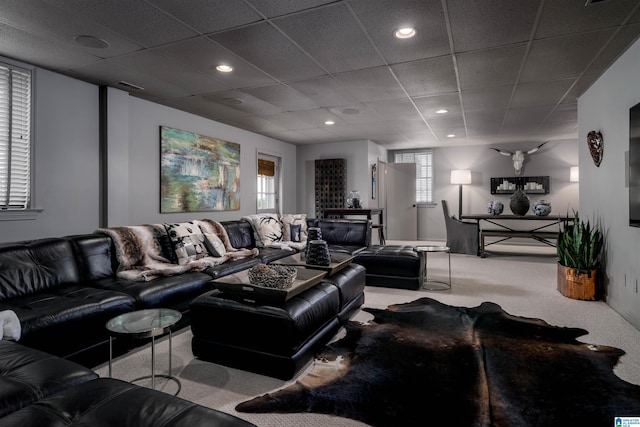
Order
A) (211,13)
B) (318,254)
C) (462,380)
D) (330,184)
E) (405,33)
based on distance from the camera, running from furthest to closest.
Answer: (330,184) → (318,254) → (405,33) → (211,13) → (462,380)

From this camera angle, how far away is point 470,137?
7.39 meters

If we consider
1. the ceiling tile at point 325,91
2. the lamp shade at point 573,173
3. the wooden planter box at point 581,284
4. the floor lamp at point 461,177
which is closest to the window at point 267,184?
the ceiling tile at point 325,91

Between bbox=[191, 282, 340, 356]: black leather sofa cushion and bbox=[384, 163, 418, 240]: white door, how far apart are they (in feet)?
21.7

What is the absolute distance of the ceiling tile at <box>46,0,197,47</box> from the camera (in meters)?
2.33

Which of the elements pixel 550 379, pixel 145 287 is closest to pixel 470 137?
pixel 550 379

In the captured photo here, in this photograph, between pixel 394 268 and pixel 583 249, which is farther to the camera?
pixel 394 268

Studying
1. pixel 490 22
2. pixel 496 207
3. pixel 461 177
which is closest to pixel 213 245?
pixel 490 22

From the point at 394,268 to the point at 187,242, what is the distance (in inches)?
93.2

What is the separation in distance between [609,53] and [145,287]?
440cm

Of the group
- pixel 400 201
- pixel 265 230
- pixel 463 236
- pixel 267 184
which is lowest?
pixel 463 236

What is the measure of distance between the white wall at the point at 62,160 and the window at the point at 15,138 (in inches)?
2.7

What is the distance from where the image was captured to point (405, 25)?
8.61 ft

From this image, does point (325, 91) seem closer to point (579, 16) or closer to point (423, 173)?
point (579, 16)

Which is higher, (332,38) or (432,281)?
(332,38)
